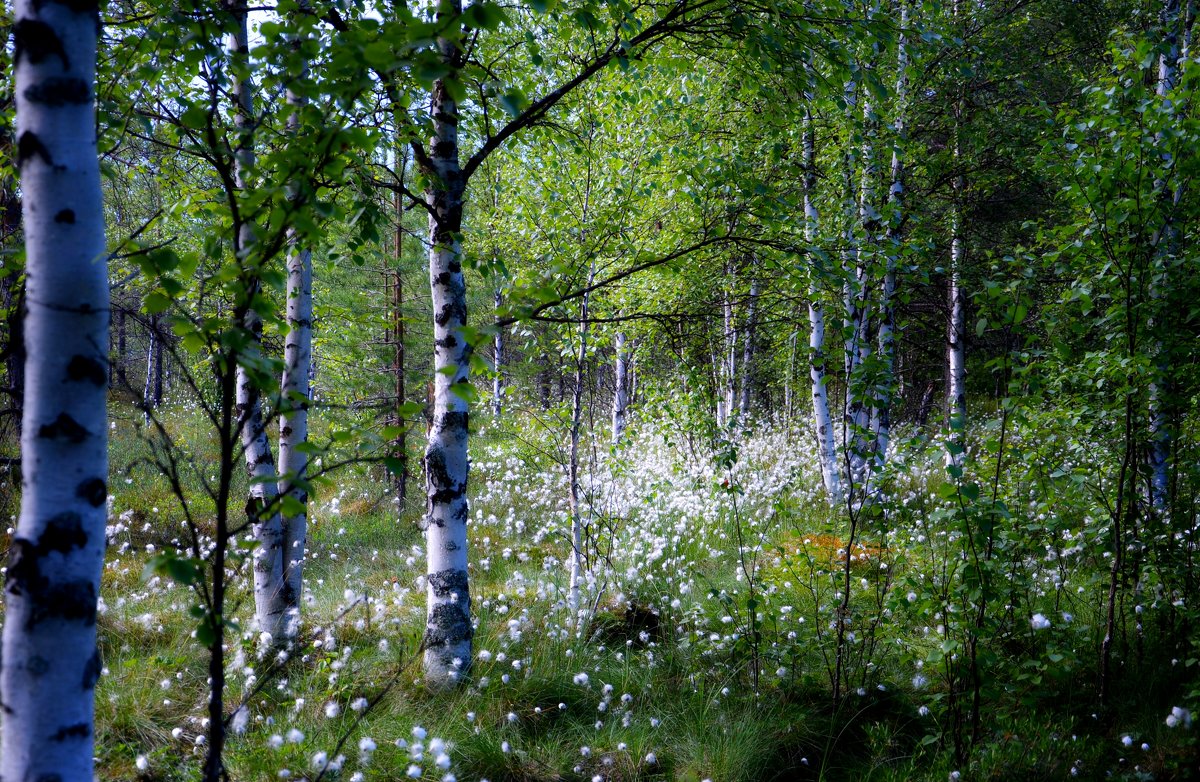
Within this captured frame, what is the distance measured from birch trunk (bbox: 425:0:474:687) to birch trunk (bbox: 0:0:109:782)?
7.81ft

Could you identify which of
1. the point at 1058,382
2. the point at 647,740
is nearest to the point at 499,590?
the point at 647,740

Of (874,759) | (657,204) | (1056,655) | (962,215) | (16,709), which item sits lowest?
(874,759)

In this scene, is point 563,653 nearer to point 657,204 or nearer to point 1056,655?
point 1056,655

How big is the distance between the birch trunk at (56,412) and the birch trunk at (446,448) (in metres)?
2.38

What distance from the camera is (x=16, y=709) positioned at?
54.4 inches

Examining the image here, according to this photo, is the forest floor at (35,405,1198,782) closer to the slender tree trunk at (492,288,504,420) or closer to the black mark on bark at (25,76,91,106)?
the slender tree trunk at (492,288,504,420)

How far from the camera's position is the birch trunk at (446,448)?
393 centimetres

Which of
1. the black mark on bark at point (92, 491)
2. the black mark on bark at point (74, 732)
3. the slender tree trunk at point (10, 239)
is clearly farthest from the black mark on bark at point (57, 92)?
the slender tree trunk at point (10, 239)

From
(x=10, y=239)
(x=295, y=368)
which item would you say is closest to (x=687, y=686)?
(x=295, y=368)

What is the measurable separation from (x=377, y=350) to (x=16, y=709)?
34.3 feet

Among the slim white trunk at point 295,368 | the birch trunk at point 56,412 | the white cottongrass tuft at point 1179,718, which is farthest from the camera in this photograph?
the slim white trunk at point 295,368

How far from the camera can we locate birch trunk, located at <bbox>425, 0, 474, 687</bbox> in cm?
393

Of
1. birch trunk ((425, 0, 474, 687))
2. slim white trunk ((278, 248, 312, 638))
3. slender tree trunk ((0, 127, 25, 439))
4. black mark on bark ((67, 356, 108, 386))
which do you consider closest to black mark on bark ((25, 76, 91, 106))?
black mark on bark ((67, 356, 108, 386))

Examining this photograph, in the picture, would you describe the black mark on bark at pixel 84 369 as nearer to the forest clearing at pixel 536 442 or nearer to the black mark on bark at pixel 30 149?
the forest clearing at pixel 536 442
